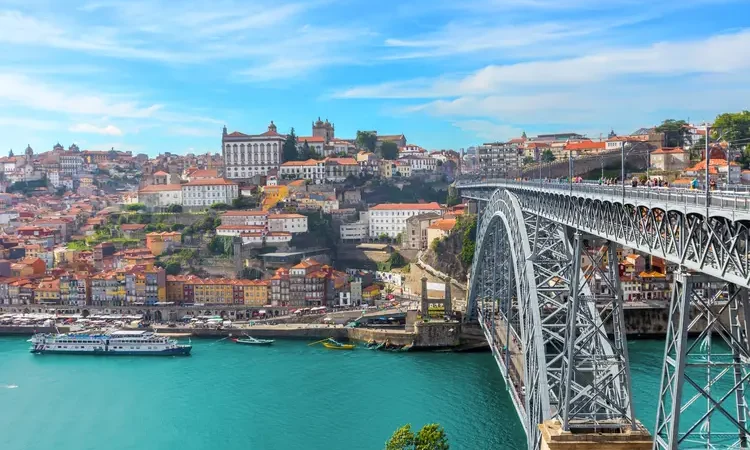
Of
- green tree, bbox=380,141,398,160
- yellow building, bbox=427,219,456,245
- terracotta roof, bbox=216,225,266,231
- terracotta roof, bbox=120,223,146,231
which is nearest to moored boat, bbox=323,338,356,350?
yellow building, bbox=427,219,456,245

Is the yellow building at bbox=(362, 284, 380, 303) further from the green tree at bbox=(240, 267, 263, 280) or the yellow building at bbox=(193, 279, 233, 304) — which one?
the yellow building at bbox=(193, 279, 233, 304)

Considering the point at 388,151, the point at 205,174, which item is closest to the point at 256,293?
the point at 205,174

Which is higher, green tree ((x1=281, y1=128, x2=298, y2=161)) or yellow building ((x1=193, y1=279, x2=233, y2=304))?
green tree ((x1=281, y1=128, x2=298, y2=161))

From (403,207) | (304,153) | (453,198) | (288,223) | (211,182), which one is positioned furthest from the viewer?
(304,153)

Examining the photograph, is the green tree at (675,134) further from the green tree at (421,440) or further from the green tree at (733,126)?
the green tree at (421,440)

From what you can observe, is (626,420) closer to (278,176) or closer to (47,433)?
(47,433)

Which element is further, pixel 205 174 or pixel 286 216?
pixel 205 174

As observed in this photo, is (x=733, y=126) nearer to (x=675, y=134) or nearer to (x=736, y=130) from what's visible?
(x=736, y=130)
